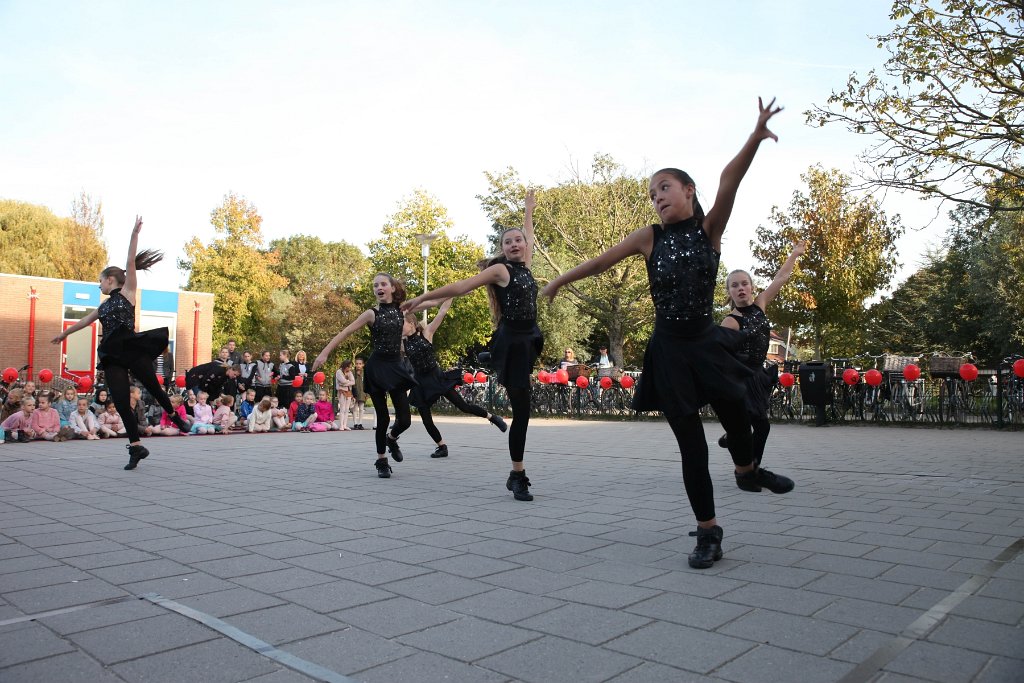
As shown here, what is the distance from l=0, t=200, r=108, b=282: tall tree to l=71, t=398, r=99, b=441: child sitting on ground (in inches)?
1443

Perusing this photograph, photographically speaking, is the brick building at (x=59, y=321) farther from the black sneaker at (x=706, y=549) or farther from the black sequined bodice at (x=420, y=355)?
the black sneaker at (x=706, y=549)

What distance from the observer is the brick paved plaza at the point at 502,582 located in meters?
2.45

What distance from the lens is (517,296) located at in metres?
6.00

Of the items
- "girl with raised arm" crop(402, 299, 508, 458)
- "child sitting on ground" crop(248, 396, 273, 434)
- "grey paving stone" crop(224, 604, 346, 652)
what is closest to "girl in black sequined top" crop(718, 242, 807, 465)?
"grey paving stone" crop(224, 604, 346, 652)

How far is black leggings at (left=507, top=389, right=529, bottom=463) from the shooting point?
588 centimetres

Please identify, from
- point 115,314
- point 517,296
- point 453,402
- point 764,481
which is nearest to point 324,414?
point 453,402

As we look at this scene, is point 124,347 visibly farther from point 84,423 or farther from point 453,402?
point 84,423

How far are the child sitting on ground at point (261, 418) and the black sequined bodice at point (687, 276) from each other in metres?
12.3

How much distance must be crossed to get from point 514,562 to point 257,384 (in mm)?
13673

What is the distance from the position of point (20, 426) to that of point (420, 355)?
6.76m

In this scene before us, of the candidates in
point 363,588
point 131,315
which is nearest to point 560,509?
→ point 363,588

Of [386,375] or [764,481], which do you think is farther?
[386,375]

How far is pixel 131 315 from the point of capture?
7898mm

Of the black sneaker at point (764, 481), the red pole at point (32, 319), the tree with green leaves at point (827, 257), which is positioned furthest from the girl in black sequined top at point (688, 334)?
the red pole at point (32, 319)
